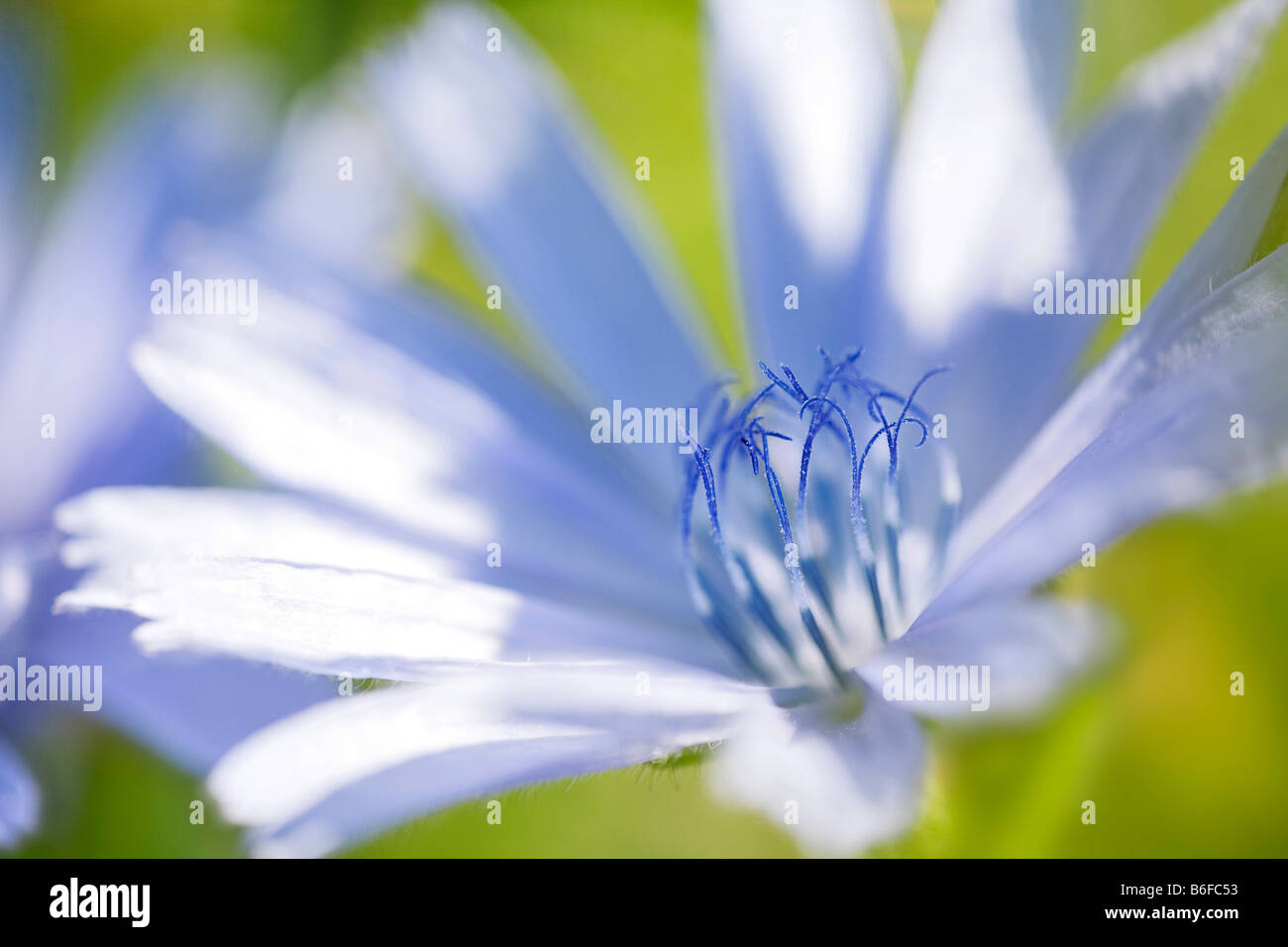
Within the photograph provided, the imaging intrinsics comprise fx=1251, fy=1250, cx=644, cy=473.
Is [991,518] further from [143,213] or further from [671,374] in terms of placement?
[143,213]

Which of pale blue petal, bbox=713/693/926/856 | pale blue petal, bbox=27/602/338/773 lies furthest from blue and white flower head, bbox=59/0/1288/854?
pale blue petal, bbox=27/602/338/773

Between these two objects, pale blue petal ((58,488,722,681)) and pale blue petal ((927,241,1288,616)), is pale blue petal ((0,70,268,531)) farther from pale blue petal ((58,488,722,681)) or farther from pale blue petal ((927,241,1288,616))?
pale blue petal ((927,241,1288,616))

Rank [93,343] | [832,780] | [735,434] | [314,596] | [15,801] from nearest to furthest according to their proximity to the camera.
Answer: [832,780] < [314,596] < [15,801] < [735,434] < [93,343]

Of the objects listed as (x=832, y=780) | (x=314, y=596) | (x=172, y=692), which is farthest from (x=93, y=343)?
(x=832, y=780)

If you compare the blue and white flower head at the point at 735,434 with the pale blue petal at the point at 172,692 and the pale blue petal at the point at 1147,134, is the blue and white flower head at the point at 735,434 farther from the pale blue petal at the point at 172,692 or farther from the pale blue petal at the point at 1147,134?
the pale blue petal at the point at 172,692

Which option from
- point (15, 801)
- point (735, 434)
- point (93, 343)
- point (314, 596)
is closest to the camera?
point (314, 596)

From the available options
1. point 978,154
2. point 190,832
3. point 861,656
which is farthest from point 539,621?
Result: point 978,154

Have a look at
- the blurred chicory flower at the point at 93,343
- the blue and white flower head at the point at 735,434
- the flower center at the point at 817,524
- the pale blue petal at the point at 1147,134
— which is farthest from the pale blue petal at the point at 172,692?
the pale blue petal at the point at 1147,134

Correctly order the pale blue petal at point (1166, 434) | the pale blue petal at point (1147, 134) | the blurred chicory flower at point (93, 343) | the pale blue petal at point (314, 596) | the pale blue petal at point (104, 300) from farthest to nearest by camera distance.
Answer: the pale blue petal at point (104, 300), the blurred chicory flower at point (93, 343), the pale blue petal at point (1147, 134), the pale blue petal at point (314, 596), the pale blue petal at point (1166, 434)
